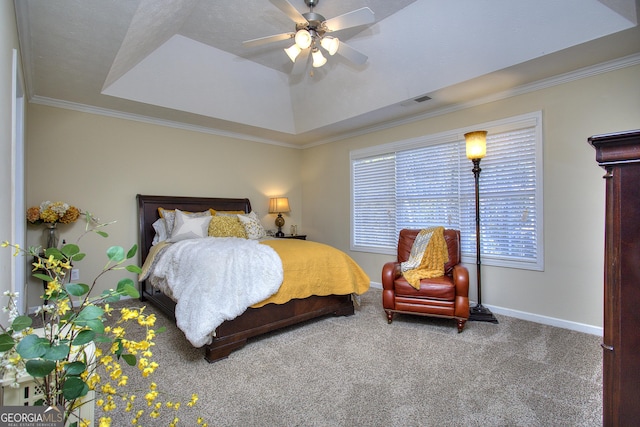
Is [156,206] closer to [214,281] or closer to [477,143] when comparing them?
[214,281]

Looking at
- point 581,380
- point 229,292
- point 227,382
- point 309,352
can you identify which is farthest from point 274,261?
point 581,380

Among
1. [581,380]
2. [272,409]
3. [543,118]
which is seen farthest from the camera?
[543,118]

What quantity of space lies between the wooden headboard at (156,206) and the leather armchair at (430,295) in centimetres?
282

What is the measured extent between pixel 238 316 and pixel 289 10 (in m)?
2.46

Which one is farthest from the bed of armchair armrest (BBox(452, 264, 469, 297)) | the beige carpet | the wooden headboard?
armchair armrest (BBox(452, 264, 469, 297))

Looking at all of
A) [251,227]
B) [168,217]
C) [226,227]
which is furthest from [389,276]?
[168,217]

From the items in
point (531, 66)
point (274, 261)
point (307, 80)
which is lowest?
point (274, 261)

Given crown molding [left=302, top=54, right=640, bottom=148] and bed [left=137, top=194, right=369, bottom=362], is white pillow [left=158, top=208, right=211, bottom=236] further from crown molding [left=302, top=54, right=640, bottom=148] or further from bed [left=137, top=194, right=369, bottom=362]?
crown molding [left=302, top=54, right=640, bottom=148]

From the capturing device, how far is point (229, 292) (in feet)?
8.20

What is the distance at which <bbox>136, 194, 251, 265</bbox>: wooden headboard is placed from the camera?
13.3 ft

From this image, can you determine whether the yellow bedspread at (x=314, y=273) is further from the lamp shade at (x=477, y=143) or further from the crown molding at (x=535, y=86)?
the crown molding at (x=535, y=86)

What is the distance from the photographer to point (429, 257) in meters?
3.36

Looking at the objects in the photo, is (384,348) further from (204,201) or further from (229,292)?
(204,201)

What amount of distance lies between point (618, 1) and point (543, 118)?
1.10 metres
